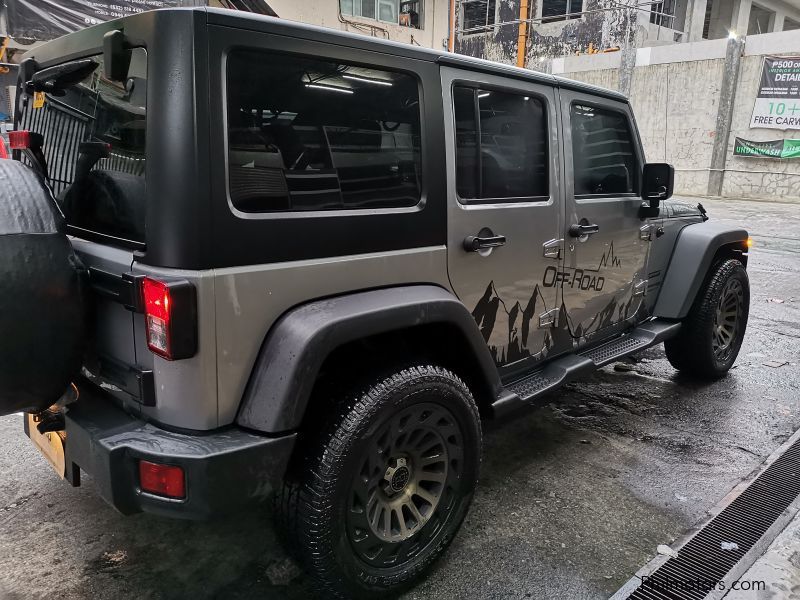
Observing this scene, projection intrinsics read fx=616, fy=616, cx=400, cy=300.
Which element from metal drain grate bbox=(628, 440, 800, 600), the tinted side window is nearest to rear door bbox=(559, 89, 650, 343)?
the tinted side window

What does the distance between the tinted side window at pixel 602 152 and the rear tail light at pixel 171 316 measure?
219 cm

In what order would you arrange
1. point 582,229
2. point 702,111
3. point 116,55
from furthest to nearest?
point 702,111, point 582,229, point 116,55

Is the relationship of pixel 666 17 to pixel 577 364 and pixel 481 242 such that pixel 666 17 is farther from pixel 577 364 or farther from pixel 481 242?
pixel 481 242

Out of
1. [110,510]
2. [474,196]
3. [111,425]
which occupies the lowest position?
[110,510]

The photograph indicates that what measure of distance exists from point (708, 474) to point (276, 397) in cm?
256

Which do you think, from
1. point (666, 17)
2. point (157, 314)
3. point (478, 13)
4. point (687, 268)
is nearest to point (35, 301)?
point (157, 314)

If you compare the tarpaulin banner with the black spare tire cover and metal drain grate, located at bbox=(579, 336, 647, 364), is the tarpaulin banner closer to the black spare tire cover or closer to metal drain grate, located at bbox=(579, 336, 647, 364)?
metal drain grate, located at bbox=(579, 336, 647, 364)

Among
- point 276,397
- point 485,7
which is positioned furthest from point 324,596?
point 485,7

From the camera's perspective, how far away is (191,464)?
179 cm

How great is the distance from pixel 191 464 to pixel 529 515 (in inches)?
67.9

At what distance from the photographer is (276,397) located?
1.90 metres

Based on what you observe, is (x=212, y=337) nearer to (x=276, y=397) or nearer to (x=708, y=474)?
(x=276, y=397)

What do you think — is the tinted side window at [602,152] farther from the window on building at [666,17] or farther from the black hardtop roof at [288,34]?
the window on building at [666,17]

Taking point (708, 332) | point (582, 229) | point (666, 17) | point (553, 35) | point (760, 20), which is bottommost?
point (708, 332)
